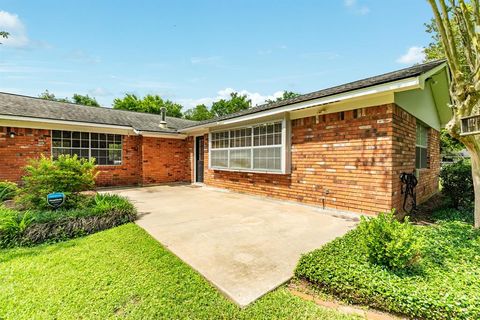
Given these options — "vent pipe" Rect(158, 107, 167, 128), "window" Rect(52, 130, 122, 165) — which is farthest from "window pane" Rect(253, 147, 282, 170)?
"window" Rect(52, 130, 122, 165)

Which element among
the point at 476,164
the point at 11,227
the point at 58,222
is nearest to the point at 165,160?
the point at 58,222

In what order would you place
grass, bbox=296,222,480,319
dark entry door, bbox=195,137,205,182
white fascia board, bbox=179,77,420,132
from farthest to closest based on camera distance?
dark entry door, bbox=195,137,205,182 < white fascia board, bbox=179,77,420,132 < grass, bbox=296,222,480,319

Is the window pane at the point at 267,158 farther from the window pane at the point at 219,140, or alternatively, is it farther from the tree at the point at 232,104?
the tree at the point at 232,104

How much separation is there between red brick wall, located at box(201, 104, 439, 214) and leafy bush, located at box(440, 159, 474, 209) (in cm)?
68

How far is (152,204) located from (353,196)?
5.80 m

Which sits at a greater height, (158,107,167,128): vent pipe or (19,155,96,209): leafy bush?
(158,107,167,128): vent pipe

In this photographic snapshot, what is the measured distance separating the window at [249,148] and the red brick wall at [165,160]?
10.7ft

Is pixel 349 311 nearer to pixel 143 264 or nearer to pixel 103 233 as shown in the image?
pixel 143 264

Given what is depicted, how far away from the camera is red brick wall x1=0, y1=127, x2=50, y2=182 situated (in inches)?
314

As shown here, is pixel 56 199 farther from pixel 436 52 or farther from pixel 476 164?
pixel 436 52

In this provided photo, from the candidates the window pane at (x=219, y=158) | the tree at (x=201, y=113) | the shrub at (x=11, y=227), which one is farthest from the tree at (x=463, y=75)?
the tree at (x=201, y=113)

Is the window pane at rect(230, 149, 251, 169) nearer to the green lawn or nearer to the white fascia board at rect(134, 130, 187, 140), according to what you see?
the white fascia board at rect(134, 130, 187, 140)

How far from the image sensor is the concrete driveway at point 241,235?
2695mm

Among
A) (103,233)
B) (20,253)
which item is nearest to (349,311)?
(103,233)
